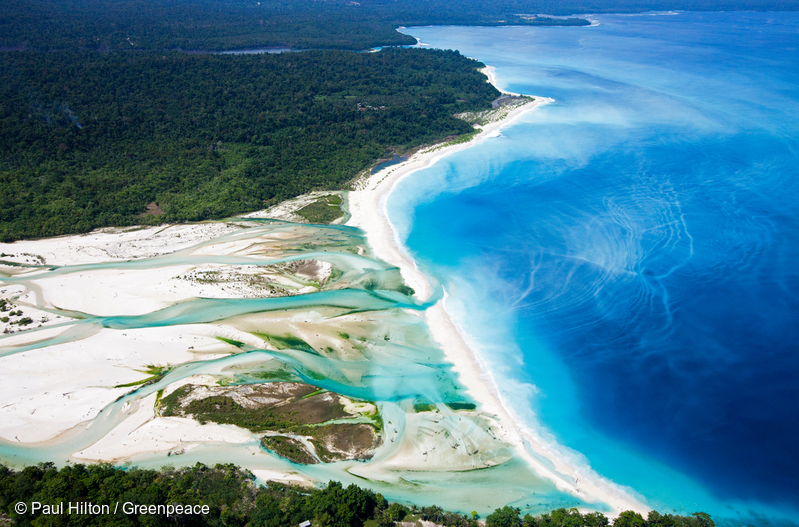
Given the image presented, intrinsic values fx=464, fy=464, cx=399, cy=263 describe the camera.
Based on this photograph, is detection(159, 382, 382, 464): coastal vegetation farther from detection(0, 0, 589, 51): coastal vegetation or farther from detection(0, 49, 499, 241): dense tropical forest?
detection(0, 0, 589, 51): coastal vegetation

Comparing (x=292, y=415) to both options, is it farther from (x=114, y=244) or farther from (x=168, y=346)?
(x=114, y=244)

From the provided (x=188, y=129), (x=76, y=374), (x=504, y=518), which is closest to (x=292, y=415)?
(x=504, y=518)

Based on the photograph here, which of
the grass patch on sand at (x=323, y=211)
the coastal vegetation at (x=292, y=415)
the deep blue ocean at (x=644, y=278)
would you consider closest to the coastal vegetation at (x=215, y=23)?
the deep blue ocean at (x=644, y=278)

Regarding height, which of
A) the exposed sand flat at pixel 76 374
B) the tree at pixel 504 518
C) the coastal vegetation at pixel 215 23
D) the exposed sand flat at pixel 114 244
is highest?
the coastal vegetation at pixel 215 23

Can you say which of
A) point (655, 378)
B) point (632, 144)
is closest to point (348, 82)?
point (632, 144)

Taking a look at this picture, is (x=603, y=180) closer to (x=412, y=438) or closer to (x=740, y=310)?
(x=740, y=310)

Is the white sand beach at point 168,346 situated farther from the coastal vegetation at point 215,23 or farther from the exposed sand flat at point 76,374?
the coastal vegetation at point 215,23

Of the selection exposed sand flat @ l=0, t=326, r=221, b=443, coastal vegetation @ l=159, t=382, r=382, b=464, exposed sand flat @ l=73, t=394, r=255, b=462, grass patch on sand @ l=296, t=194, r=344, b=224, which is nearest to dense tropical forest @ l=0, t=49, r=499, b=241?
grass patch on sand @ l=296, t=194, r=344, b=224
